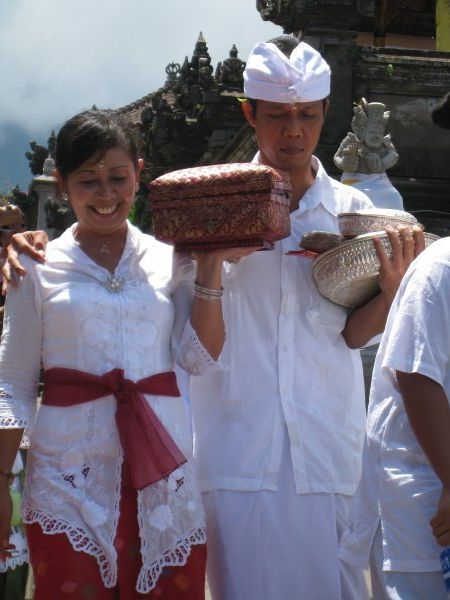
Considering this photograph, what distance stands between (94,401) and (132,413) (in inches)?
4.6

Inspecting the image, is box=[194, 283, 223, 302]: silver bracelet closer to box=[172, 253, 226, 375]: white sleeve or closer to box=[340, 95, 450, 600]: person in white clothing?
box=[172, 253, 226, 375]: white sleeve

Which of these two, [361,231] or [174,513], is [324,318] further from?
[174,513]

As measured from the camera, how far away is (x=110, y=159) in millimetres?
3029

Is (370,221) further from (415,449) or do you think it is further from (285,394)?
(415,449)

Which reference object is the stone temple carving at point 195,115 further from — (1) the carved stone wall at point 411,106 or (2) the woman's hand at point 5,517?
(2) the woman's hand at point 5,517

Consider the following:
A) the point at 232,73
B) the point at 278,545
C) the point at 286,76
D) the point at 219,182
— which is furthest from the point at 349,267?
the point at 232,73

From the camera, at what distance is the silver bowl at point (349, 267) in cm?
312

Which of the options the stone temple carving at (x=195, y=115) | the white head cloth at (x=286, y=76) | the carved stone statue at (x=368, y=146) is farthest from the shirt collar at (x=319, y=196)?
the stone temple carving at (x=195, y=115)

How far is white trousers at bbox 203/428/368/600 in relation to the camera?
2.99 metres

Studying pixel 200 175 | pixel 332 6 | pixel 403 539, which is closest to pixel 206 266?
pixel 200 175

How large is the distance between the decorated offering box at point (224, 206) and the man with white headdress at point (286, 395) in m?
0.34

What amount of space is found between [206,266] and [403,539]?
1007 millimetres

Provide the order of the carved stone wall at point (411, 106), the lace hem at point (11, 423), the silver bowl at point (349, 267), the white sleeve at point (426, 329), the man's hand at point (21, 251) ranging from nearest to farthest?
the white sleeve at point (426, 329) < the lace hem at point (11, 423) < the man's hand at point (21, 251) < the silver bowl at point (349, 267) < the carved stone wall at point (411, 106)

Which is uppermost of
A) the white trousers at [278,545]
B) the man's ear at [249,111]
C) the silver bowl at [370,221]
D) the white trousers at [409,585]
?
the man's ear at [249,111]
